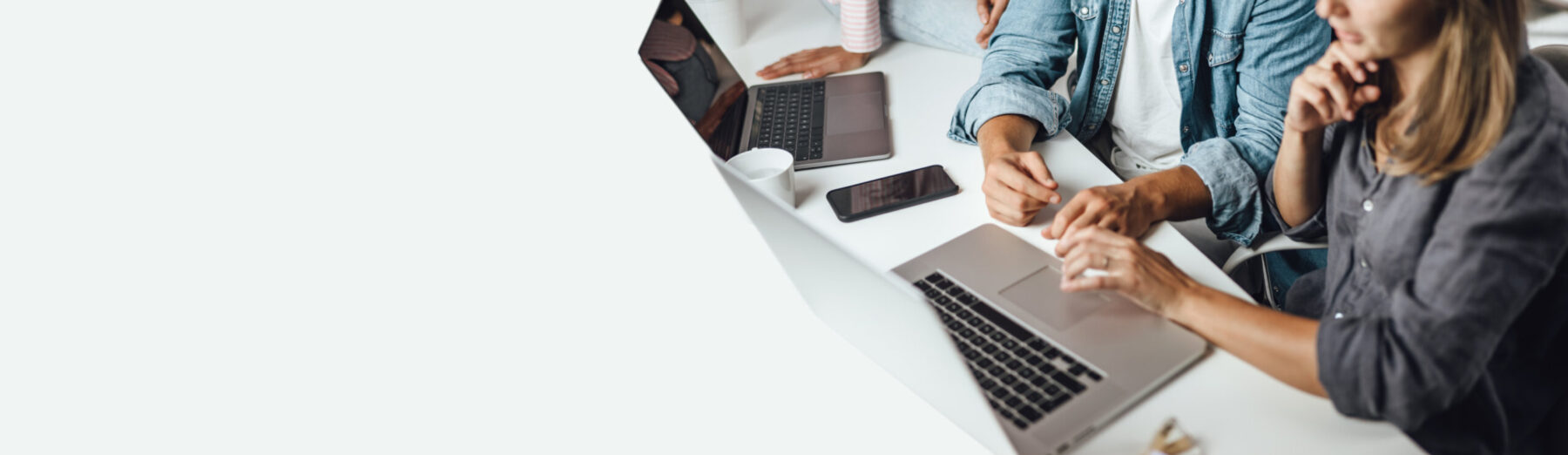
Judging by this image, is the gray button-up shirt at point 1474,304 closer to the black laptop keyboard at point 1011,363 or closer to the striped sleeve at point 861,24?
the black laptop keyboard at point 1011,363

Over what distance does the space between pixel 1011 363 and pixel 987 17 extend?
95 cm

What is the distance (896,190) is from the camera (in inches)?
51.3

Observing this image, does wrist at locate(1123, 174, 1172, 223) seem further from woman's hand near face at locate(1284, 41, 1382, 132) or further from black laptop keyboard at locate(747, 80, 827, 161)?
black laptop keyboard at locate(747, 80, 827, 161)

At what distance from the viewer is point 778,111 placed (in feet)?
5.24

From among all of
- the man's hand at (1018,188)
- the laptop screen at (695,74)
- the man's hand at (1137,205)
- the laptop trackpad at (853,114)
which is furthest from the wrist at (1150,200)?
the laptop screen at (695,74)

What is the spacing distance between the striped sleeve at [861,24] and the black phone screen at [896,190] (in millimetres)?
424

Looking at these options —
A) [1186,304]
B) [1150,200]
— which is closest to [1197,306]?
[1186,304]

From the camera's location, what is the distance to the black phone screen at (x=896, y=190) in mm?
1270

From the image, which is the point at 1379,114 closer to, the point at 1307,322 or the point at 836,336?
the point at 1307,322

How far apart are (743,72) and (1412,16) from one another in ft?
3.70

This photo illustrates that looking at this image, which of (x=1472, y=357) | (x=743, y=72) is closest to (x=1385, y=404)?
(x=1472, y=357)

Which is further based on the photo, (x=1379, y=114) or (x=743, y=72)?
(x=743, y=72)

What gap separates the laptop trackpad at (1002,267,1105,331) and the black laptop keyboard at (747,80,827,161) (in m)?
0.44

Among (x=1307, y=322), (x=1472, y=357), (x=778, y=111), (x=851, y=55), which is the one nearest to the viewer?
(x=1472, y=357)
